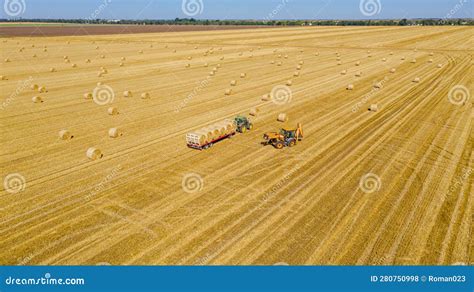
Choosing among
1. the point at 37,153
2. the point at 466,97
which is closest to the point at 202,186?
the point at 37,153

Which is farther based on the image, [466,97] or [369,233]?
[466,97]

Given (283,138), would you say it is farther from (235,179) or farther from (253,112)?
(253,112)

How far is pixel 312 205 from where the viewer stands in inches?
547

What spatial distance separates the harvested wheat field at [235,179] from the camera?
11.5 m

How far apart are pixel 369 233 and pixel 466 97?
25.6 meters

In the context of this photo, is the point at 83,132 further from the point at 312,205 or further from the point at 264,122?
the point at 312,205
